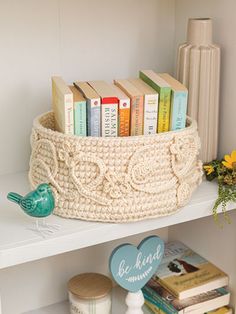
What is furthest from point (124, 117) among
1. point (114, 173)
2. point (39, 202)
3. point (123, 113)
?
point (39, 202)

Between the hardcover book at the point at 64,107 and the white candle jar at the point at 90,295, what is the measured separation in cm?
35

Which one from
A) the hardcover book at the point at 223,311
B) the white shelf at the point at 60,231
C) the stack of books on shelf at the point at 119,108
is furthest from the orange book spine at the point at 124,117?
the hardcover book at the point at 223,311

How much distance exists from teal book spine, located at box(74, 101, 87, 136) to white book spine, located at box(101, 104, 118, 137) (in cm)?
3

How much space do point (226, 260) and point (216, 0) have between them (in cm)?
53

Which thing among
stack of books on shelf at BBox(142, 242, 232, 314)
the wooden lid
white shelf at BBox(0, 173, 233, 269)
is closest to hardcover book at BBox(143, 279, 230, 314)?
stack of books on shelf at BBox(142, 242, 232, 314)

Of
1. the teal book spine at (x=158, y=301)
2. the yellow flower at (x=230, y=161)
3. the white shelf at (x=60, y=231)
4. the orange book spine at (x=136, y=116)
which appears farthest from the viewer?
the teal book spine at (x=158, y=301)

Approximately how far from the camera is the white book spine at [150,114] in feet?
3.04

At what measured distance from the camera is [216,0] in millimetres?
1061

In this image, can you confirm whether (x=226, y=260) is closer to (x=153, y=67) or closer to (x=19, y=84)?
(x=153, y=67)

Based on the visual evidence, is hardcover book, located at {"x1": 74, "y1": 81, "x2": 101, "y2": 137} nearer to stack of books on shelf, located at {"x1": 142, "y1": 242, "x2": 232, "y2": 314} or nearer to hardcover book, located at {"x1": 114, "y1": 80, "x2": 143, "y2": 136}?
hardcover book, located at {"x1": 114, "y1": 80, "x2": 143, "y2": 136}

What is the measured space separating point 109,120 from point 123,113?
3 centimetres

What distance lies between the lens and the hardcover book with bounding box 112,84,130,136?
2.99 ft

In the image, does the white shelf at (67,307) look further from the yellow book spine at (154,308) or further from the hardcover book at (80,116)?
the hardcover book at (80,116)

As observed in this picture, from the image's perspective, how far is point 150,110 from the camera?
0.93 m
